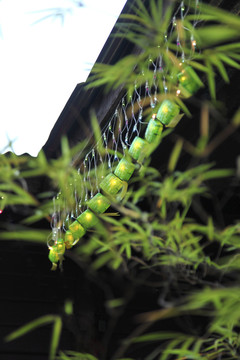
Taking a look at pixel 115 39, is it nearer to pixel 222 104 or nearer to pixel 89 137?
pixel 222 104

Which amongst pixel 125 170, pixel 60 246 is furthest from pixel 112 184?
pixel 60 246

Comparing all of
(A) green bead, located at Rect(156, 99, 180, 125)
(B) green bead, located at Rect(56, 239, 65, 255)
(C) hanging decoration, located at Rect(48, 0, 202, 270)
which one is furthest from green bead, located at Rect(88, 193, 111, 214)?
(A) green bead, located at Rect(156, 99, 180, 125)

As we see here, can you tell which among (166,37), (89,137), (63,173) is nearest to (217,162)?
(89,137)

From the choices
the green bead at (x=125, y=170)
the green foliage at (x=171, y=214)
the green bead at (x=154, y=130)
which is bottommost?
the green foliage at (x=171, y=214)

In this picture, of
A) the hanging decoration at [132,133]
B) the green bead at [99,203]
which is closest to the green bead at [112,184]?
the hanging decoration at [132,133]

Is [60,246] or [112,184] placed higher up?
[112,184]

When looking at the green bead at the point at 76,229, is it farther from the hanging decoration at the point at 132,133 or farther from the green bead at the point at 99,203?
the green bead at the point at 99,203

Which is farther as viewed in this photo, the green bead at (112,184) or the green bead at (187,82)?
the green bead at (112,184)

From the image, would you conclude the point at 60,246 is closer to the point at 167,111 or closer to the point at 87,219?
the point at 87,219
